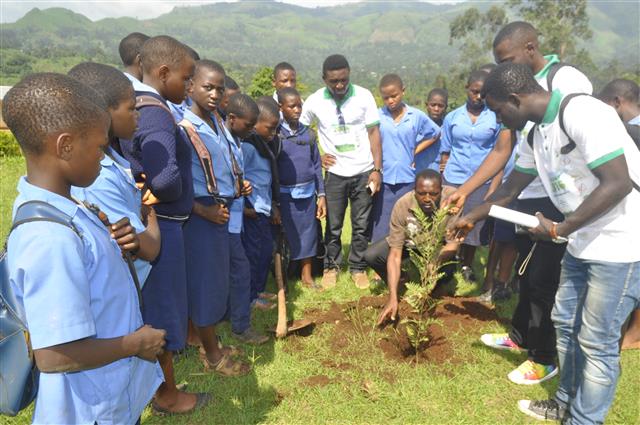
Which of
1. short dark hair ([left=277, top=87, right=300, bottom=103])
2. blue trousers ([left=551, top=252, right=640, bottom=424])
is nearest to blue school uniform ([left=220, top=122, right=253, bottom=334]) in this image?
short dark hair ([left=277, top=87, right=300, bottom=103])

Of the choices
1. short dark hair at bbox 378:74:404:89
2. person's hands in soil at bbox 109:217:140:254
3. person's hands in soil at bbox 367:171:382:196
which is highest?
short dark hair at bbox 378:74:404:89

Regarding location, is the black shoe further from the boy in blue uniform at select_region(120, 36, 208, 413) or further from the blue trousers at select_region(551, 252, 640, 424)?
the boy in blue uniform at select_region(120, 36, 208, 413)

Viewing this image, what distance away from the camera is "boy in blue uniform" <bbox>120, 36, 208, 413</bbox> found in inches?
93.3

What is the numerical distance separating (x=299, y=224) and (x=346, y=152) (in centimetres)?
103

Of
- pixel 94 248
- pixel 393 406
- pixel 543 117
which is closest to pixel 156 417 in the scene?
pixel 393 406

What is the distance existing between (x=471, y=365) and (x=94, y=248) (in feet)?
10.0

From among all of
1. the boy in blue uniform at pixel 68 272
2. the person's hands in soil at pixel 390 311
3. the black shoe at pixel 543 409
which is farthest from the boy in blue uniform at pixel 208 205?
the black shoe at pixel 543 409

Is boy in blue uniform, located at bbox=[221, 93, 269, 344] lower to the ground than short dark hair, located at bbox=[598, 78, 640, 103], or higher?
lower

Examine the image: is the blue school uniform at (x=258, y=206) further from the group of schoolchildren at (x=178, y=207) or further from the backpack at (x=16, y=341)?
the backpack at (x=16, y=341)

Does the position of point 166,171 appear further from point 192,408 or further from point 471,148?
point 471,148

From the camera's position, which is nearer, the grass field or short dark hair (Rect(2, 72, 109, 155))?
short dark hair (Rect(2, 72, 109, 155))

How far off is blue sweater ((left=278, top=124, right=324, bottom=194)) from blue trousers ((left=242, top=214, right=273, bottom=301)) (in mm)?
567

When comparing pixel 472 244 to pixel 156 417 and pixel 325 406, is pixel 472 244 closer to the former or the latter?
pixel 325 406

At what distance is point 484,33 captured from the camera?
174 ft
